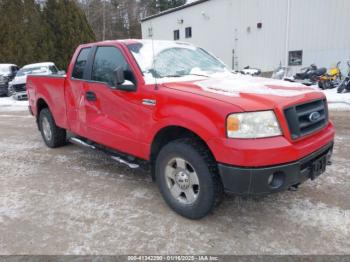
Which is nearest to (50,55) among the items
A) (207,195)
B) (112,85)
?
(112,85)

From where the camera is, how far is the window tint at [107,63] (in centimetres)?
403

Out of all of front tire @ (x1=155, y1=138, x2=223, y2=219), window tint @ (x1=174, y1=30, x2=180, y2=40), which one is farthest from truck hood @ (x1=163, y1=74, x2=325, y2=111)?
window tint @ (x1=174, y1=30, x2=180, y2=40)

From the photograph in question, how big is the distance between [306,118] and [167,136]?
1.44 m

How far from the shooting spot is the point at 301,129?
2949 mm

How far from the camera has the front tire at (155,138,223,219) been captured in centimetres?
304

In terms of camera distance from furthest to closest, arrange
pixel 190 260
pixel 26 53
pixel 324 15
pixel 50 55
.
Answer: pixel 50 55
pixel 26 53
pixel 324 15
pixel 190 260

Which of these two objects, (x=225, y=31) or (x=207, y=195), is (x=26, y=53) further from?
(x=207, y=195)

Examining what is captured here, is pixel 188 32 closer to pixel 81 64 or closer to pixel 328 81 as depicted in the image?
pixel 328 81

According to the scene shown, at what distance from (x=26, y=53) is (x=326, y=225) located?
23719mm

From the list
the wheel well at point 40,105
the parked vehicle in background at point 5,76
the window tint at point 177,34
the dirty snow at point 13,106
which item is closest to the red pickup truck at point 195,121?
the wheel well at point 40,105

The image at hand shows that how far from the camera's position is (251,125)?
9.09 ft

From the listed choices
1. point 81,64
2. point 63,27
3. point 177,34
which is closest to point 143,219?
point 81,64

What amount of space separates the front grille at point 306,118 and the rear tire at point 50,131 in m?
4.45

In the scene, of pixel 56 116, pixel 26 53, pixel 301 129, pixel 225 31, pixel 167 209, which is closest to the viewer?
pixel 301 129
